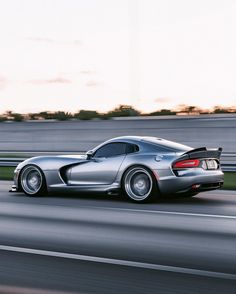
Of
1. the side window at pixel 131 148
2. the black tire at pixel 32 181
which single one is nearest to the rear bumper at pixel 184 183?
the side window at pixel 131 148

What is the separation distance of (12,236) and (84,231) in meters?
0.91

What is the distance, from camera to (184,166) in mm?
11281

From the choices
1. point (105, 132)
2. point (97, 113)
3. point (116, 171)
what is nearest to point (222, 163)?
point (116, 171)

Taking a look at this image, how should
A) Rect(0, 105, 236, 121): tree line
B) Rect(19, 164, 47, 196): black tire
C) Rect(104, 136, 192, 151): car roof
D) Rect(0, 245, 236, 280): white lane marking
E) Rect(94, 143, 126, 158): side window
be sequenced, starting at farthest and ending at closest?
Rect(0, 105, 236, 121): tree line < Rect(19, 164, 47, 196): black tire < Rect(94, 143, 126, 158): side window < Rect(104, 136, 192, 151): car roof < Rect(0, 245, 236, 280): white lane marking

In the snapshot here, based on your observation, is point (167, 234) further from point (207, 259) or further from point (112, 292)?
point (112, 292)

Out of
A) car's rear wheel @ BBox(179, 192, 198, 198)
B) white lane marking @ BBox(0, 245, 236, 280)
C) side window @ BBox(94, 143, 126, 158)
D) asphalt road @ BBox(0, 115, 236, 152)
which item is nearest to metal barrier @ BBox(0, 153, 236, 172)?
A: asphalt road @ BBox(0, 115, 236, 152)

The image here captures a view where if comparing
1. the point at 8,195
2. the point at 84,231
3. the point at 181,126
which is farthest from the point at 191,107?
the point at 84,231

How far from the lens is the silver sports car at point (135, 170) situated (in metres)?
11.3

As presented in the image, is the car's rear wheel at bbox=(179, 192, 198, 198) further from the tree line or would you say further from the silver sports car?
the tree line

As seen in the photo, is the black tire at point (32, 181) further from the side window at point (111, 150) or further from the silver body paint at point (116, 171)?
the side window at point (111, 150)

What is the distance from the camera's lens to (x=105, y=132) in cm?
3647

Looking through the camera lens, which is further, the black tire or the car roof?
the black tire

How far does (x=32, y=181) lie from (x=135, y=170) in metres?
2.36

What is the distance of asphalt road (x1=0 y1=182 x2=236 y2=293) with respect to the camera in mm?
5598
